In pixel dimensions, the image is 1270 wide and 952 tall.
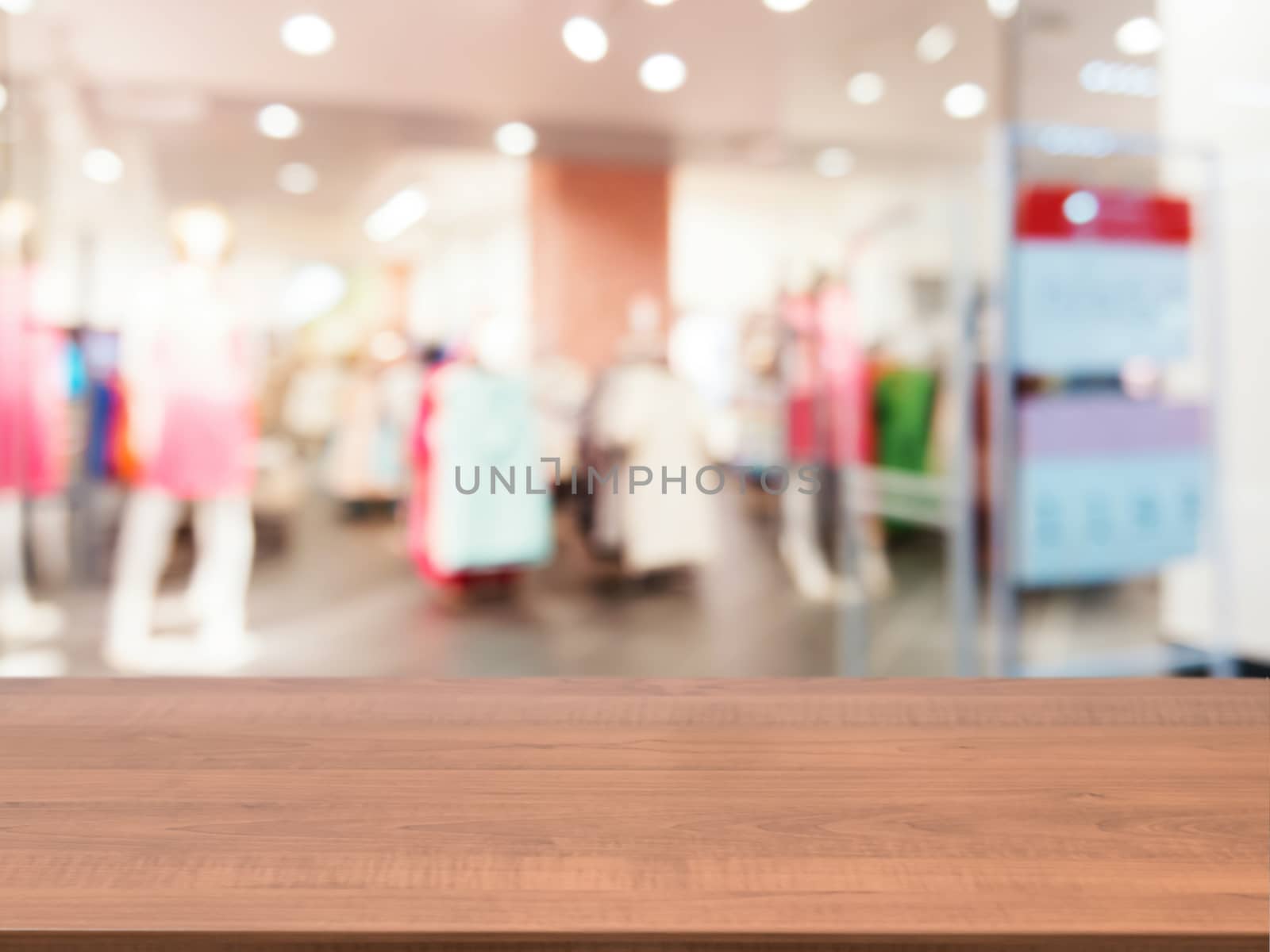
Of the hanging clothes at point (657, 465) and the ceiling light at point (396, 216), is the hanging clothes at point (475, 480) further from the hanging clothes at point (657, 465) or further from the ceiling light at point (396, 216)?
the ceiling light at point (396, 216)

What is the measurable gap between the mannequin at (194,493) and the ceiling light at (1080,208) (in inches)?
78.8

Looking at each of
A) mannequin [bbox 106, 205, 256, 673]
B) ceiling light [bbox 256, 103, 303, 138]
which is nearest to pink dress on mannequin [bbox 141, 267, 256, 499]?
mannequin [bbox 106, 205, 256, 673]

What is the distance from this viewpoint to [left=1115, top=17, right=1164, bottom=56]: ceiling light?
3.01 m

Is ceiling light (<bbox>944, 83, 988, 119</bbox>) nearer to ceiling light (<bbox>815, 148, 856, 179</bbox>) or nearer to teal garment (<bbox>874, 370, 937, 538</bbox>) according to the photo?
ceiling light (<bbox>815, 148, 856, 179</bbox>)

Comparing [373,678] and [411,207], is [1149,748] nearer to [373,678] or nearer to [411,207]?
[373,678]

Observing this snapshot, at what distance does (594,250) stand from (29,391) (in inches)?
57.0

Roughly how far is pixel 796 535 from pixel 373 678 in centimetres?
184

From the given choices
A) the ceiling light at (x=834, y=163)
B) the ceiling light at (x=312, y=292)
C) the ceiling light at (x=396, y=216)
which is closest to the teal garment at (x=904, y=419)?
the ceiling light at (x=834, y=163)

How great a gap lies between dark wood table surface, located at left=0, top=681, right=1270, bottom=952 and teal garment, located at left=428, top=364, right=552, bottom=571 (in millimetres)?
1173

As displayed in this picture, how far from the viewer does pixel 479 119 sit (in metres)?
2.66

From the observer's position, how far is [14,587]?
2650 mm

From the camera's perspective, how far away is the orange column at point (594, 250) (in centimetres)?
260

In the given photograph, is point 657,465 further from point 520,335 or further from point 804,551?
point 804,551

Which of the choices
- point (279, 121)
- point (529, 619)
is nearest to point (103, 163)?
point (279, 121)
